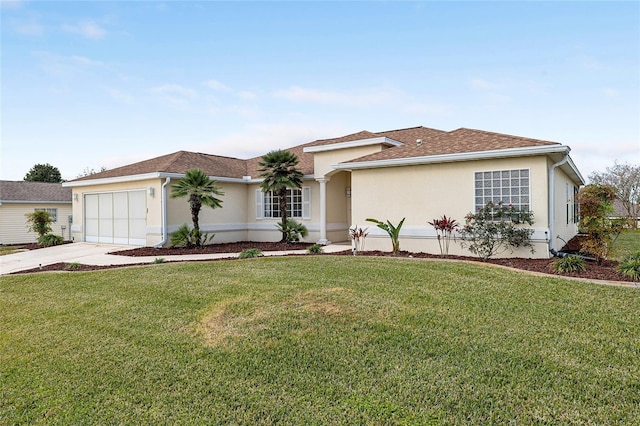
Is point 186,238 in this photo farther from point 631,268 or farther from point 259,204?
point 631,268

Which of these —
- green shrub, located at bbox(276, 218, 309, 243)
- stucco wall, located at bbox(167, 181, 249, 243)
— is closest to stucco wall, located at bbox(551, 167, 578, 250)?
green shrub, located at bbox(276, 218, 309, 243)

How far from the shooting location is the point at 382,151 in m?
14.1

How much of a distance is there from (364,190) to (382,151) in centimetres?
165

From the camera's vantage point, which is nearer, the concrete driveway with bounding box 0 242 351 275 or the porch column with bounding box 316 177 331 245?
the concrete driveway with bounding box 0 242 351 275

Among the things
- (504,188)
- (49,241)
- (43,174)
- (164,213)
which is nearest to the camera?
(504,188)

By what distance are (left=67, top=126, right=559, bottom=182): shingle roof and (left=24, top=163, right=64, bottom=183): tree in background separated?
39.5m

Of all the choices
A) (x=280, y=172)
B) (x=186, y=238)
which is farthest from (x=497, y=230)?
(x=186, y=238)

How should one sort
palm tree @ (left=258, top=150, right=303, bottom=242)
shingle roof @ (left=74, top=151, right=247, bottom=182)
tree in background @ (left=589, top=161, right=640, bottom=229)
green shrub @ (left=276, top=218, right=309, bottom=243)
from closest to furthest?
palm tree @ (left=258, top=150, right=303, bottom=242) < green shrub @ (left=276, top=218, right=309, bottom=243) < shingle roof @ (left=74, top=151, right=247, bottom=182) < tree in background @ (left=589, top=161, right=640, bottom=229)

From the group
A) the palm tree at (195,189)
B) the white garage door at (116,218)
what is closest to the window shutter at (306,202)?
the palm tree at (195,189)

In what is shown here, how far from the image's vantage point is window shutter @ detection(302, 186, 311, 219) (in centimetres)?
1780

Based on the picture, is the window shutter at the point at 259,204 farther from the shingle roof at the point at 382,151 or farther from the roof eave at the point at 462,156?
the roof eave at the point at 462,156

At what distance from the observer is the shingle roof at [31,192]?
25.2 metres

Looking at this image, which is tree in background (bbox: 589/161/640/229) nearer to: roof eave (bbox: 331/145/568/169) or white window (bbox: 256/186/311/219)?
white window (bbox: 256/186/311/219)

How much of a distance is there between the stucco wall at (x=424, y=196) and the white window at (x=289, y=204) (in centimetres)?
450
